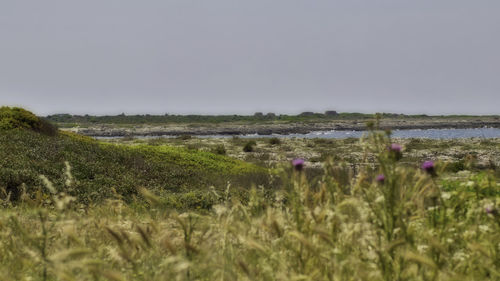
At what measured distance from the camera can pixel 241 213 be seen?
16.0 feet

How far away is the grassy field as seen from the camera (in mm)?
3592

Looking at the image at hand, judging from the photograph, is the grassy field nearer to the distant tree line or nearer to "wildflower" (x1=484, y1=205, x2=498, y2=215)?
"wildflower" (x1=484, y1=205, x2=498, y2=215)

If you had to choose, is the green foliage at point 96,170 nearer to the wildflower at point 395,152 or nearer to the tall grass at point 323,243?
the tall grass at point 323,243

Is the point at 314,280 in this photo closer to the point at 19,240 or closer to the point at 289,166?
the point at 289,166

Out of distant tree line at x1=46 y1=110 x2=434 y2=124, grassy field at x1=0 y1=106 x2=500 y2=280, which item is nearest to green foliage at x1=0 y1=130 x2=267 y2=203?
grassy field at x1=0 y1=106 x2=500 y2=280

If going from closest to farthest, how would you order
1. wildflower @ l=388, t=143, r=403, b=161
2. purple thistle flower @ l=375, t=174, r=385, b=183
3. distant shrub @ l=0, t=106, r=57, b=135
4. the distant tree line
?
wildflower @ l=388, t=143, r=403, b=161 → purple thistle flower @ l=375, t=174, r=385, b=183 → distant shrub @ l=0, t=106, r=57, b=135 → the distant tree line

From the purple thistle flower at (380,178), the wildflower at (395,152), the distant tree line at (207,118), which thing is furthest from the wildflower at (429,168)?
the distant tree line at (207,118)

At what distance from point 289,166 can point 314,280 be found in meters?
0.96

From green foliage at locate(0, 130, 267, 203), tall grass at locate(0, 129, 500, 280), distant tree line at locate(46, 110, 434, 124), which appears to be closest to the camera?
→ tall grass at locate(0, 129, 500, 280)

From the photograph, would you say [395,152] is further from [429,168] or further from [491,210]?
[491,210]

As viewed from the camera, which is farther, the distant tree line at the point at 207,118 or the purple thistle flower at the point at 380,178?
the distant tree line at the point at 207,118

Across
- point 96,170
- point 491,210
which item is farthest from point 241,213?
point 96,170

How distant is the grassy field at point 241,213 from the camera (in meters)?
3.59

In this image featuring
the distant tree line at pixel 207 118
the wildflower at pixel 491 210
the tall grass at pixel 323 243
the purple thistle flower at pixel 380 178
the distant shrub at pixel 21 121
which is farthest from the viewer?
the distant tree line at pixel 207 118
